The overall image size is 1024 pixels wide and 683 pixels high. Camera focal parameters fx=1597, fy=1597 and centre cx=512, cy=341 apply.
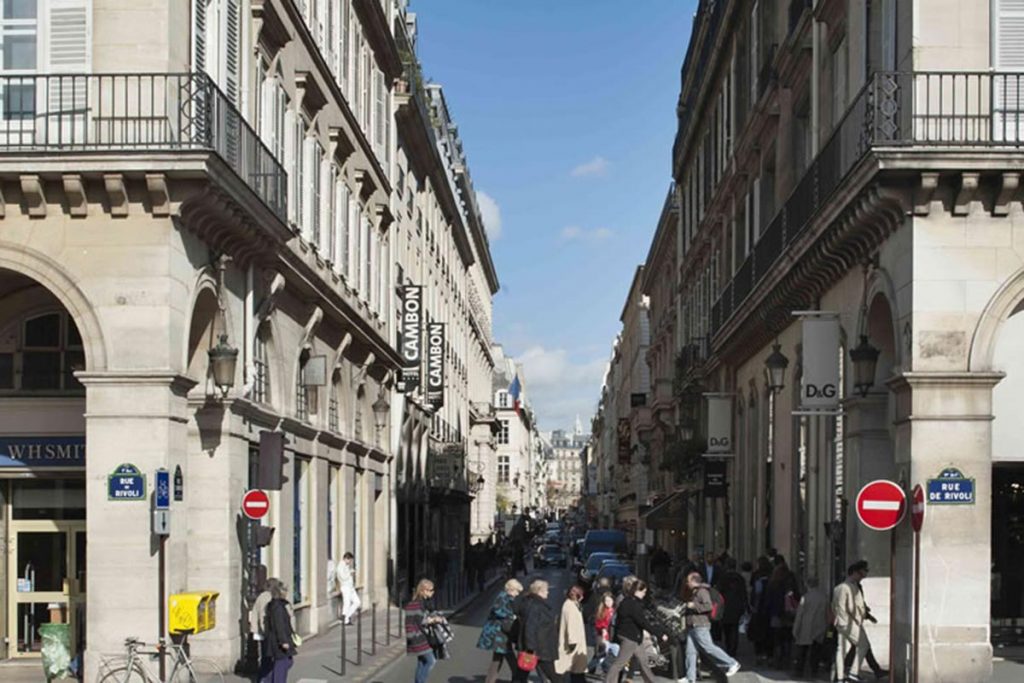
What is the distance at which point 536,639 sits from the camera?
18.3 metres

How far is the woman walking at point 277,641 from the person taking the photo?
18078mm

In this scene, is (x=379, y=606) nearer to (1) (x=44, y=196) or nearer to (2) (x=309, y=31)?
(2) (x=309, y=31)

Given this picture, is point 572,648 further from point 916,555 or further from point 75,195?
point 75,195

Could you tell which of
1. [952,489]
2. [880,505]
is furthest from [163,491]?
[952,489]

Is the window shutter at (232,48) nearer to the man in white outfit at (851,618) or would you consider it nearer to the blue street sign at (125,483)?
the blue street sign at (125,483)

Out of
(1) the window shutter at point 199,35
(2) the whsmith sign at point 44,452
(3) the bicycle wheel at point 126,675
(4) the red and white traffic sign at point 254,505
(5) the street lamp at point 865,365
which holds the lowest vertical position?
(3) the bicycle wheel at point 126,675

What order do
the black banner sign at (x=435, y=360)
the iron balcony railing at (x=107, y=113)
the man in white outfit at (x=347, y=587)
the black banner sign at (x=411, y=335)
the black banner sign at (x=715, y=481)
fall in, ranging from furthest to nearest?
1. the black banner sign at (x=435, y=360)
2. the black banner sign at (x=411, y=335)
3. the black banner sign at (x=715, y=481)
4. the man in white outfit at (x=347, y=587)
5. the iron balcony railing at (x=107, y=113)

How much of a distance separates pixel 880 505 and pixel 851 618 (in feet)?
11.6

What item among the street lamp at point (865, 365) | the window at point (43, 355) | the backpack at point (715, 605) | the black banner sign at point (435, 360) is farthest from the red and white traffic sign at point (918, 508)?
the black banner sign at point (435, 360)

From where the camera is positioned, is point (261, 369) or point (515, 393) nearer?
point (261, 369)

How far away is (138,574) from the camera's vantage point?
18406mm

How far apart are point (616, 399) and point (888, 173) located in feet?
340

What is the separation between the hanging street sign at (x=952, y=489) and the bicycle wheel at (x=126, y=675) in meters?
8.98

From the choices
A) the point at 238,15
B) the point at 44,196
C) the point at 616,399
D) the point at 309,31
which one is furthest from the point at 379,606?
the point at 616,399
